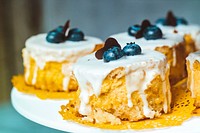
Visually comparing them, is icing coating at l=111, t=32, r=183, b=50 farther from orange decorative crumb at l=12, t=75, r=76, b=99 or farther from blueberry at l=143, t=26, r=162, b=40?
orange decorative crumb at l=12, t=75, r=76, b=99

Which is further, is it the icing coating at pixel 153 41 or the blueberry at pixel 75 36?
the blueberry at pixel 75 36

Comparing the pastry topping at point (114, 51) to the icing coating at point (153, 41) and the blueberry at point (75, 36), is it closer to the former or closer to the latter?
the icing coating at point (153, 41)

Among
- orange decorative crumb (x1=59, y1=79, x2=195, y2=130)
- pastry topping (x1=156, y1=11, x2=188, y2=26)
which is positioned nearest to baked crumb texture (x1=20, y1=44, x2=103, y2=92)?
orange decorative crumb (x1=59, y1=79, x2=195, y2=130)

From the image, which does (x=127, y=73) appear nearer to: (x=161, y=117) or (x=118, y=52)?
(x=118, y=52)

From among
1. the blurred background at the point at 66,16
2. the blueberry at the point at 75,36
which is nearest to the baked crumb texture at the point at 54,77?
the blueberry at the point at 75,36

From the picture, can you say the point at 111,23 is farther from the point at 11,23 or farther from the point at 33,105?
the point at 33,105

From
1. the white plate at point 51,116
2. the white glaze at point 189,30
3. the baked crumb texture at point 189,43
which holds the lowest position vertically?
the white plate at point 51,116
